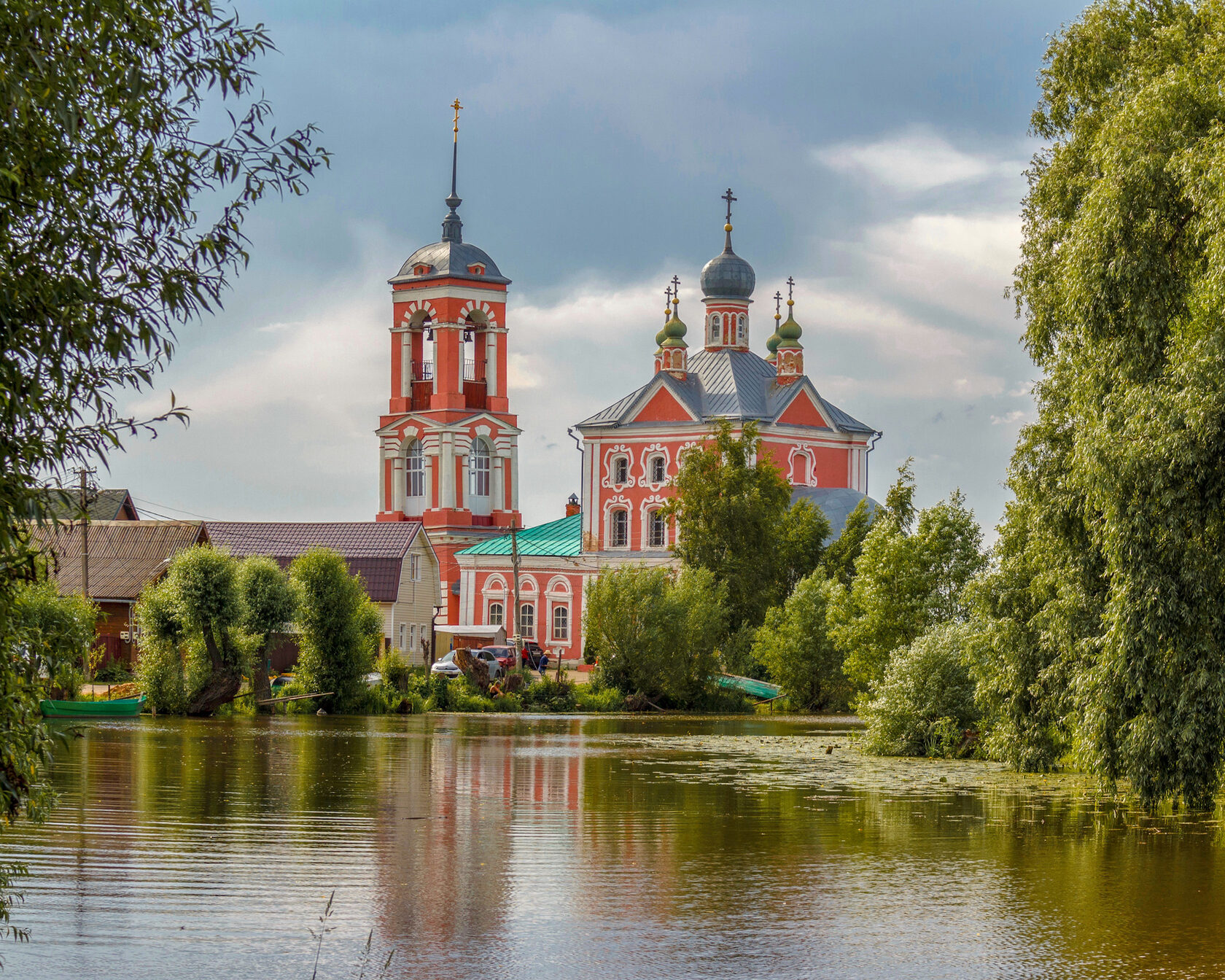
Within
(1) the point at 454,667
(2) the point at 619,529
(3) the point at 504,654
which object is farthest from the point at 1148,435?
(2) the point at 619,529

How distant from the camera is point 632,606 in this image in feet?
179

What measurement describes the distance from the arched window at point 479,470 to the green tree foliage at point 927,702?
5375 centimetres

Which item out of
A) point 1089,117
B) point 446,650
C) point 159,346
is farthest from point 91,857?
point 446,650

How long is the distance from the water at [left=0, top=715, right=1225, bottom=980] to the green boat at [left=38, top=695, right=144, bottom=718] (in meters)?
13.8

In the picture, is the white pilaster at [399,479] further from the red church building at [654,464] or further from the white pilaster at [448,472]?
the red church building at [654,464]

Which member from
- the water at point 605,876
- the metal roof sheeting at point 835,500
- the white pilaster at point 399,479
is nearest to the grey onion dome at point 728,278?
the metal roof sheeting at point 835,500

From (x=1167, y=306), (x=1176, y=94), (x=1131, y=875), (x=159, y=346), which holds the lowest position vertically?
(x=1131, y=875)

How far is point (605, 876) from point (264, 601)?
3250 cm

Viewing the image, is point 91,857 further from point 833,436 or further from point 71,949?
point 833,436

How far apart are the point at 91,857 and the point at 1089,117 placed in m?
16.3

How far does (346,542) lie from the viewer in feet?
214

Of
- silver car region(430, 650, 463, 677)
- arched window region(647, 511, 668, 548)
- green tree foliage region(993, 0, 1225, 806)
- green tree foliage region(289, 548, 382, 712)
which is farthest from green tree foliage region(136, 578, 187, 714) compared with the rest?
arched window region(647, 511, 668, 548)

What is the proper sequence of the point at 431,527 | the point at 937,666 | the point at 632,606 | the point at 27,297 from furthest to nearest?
1. the point at 431,527
2. the point at 632,606
3. the point at 937,666
4. the point at 27,297

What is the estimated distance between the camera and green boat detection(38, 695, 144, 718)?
39.4 meters
